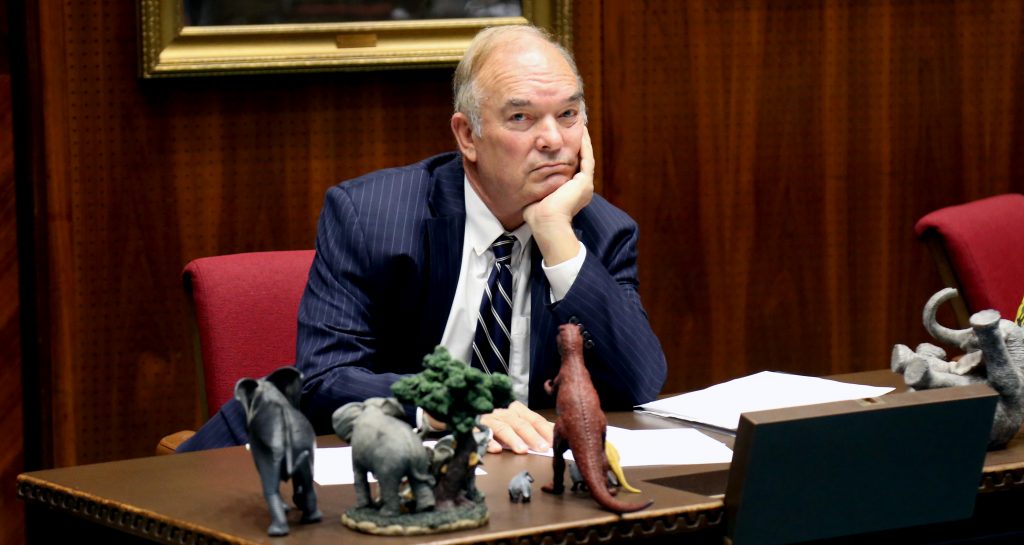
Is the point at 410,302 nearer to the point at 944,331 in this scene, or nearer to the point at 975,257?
the point at 944,331

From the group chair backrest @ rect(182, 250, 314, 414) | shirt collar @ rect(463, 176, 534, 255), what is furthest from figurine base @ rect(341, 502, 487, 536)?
chair backrest @ rect(182, 250, 314, 414)

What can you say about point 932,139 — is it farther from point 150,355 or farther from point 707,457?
point 707,457

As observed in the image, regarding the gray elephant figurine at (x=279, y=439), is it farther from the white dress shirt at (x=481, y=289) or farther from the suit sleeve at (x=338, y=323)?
the white dress shirt at (x=481, y=289)

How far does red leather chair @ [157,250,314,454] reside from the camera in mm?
3088

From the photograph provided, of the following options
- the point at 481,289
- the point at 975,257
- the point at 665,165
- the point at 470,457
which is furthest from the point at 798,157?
the point at 470,457

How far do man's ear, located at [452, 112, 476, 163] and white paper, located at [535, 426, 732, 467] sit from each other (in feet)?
2.57

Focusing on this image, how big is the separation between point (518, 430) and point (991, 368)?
0.74 m

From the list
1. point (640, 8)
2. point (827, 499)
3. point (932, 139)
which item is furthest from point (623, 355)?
point (932, 139)

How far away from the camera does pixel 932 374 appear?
2.32 meters

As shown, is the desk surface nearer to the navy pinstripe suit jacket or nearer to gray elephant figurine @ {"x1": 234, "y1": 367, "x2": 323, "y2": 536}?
gray elephant figurine @ {"x1": 234, "y1": 367, "x2": 323, "y2": 536}

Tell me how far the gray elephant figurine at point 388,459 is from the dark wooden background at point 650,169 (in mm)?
2368

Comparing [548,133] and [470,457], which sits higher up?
[548,133]

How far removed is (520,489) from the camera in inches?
77.9

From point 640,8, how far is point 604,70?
231 millimetres
